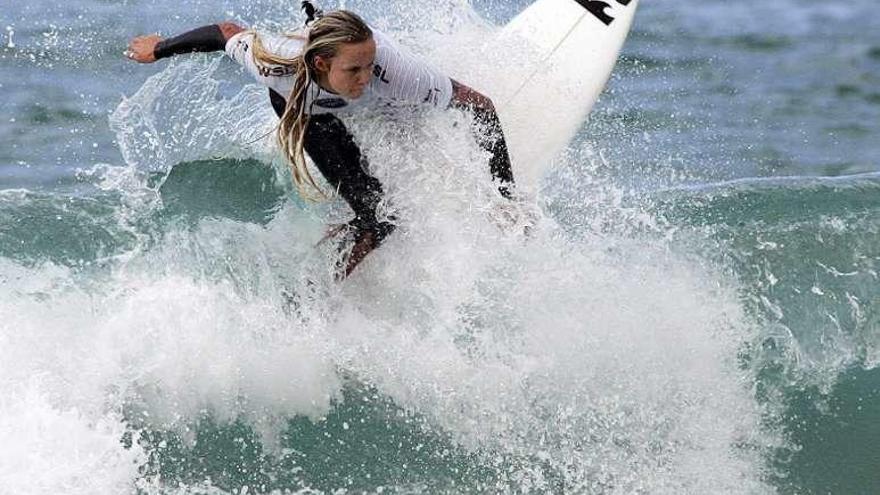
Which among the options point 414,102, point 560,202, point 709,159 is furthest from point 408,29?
point 709,159

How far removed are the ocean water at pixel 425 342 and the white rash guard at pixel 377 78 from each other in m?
0.13

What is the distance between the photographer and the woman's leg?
505cm

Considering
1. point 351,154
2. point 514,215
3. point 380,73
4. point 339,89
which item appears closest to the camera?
point 339,89

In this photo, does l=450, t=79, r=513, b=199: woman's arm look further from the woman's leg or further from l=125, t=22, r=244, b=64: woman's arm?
l=125, t=22, r=244, b=64: woman's arm

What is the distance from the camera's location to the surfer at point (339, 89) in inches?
180

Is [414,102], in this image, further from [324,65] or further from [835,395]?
[835,395]

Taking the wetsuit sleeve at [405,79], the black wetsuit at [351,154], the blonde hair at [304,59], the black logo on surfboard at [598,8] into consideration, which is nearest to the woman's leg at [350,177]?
the black wetsuit at [351,154]

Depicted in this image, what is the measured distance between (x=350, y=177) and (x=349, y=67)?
0.69 metres

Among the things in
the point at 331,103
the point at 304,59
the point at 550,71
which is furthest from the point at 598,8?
the point at 304,59

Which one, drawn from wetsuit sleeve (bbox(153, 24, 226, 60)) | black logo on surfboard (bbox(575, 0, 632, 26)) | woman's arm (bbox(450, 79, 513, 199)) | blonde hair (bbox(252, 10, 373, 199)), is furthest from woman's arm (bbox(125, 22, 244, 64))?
black logo on surfboard (bbox(575, 0, 632, 26))

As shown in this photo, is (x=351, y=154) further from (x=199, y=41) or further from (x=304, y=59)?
(x=199, y=41)

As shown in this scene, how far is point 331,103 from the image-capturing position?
491cm

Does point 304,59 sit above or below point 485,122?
above

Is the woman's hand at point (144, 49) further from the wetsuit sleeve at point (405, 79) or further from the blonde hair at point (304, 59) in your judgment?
the wetsuit sleeve at point (405, 79)
